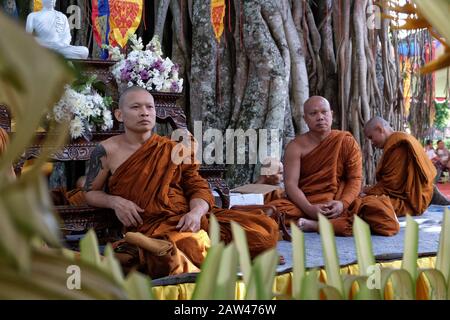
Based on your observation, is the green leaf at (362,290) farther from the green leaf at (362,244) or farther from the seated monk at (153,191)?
the seated monk at (153,191)

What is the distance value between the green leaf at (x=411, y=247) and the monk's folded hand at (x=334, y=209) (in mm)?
4141

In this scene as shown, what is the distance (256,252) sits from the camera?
3.96m

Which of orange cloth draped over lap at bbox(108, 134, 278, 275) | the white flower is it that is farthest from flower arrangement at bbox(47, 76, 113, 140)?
orange cloth draped over lap at bbox(108, 134, 278, 275)

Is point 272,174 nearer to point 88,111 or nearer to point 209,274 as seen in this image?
point 88,111

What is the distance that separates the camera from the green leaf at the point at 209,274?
0.68m

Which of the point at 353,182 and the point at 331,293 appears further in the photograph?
the point at 353,182

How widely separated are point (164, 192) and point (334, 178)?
1.72 metres

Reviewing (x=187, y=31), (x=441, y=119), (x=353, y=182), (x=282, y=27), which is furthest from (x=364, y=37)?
(x=441, y=119)

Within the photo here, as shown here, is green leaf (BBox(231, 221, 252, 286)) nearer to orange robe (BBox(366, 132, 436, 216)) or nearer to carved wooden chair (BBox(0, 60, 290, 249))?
carved wooden chair (BBox(0, 60, 290, 249))

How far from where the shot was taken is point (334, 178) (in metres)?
5.18

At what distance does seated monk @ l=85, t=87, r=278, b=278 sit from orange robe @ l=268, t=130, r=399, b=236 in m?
1.17

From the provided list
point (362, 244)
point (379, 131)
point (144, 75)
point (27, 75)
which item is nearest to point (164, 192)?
point (144, 75)
